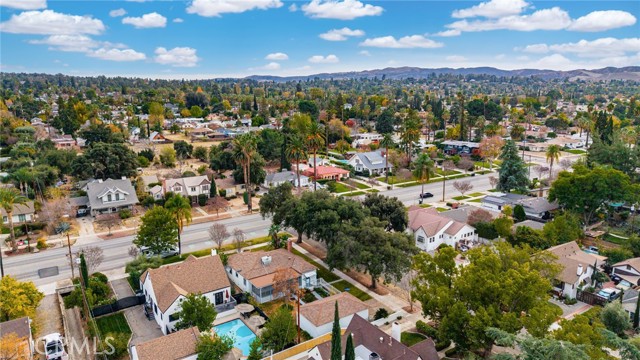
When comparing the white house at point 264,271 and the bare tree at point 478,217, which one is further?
the bare tree at point 478,217

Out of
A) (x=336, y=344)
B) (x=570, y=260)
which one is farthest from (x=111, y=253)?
(x=570, y=260)

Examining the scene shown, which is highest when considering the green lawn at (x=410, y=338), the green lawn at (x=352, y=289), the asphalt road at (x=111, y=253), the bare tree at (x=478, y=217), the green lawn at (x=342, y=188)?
the bare tree at (x=478, y=217)

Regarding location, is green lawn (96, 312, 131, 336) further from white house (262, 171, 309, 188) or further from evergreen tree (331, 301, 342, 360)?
white house (262, 171, 309, 188)

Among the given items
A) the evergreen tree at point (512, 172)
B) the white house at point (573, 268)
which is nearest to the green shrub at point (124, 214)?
the white house at point (573, 268)

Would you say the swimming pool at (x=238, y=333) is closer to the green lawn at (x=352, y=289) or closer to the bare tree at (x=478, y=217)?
the green lawn at (x=352, y=289)

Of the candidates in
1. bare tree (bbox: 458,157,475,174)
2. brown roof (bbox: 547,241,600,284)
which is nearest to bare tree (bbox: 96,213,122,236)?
brown roof (bbox: 547,241,600,284)

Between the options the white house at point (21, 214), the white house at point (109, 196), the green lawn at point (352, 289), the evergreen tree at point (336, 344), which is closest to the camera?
Result: the evergreen tree at point (336, 344)
